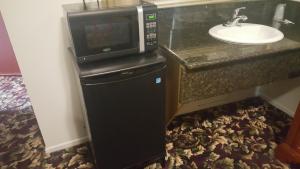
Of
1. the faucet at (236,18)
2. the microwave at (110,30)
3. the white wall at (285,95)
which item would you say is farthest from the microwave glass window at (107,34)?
the white wall at (285,95)

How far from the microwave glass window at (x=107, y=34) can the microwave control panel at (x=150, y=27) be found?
4.0 inches

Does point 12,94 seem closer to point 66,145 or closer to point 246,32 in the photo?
point 66,145

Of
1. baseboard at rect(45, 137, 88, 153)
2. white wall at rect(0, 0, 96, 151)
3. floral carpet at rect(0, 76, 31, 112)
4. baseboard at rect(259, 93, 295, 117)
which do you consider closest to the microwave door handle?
white wall at rect(0, 0, 96, 151)

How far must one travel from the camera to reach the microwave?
3.64 ft

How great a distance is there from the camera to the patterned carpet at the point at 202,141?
171 centimetres

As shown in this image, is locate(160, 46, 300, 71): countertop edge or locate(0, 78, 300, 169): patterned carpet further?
locate(0, 78, 300, 169): patterned carpet

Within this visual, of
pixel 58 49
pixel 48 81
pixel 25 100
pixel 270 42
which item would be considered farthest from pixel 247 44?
pixel 25 100

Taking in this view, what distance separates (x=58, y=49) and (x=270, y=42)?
1.40m

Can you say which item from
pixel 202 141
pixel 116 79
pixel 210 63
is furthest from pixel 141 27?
pixel 202 141

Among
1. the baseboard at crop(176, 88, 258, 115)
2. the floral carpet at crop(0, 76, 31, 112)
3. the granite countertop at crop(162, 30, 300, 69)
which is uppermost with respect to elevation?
the granite countertop at crop(162, 30, 300, 69)

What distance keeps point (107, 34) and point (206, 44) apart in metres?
0.69

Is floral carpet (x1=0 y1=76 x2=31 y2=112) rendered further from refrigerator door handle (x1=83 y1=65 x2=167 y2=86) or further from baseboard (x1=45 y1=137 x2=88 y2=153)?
refrigerator door handle (x1=83 y1=65 x2=167 y2=86)

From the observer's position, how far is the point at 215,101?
230 cm

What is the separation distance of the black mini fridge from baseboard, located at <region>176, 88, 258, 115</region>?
0.74 m
